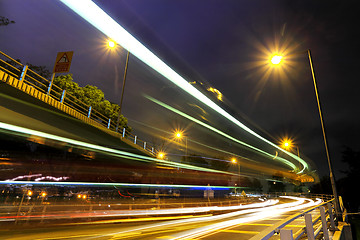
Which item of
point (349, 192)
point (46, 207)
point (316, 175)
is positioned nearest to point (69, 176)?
point (46, 207)

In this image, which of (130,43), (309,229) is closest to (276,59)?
(130,43)

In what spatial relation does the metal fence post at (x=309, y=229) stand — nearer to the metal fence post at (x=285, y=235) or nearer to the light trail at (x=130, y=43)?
the metal fence post at (x=285, y=235)

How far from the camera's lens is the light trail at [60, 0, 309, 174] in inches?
259

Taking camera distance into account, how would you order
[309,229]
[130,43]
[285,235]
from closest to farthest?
[285,235]
[309,229]
[130,43]

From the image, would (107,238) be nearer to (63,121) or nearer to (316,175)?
(63,121)

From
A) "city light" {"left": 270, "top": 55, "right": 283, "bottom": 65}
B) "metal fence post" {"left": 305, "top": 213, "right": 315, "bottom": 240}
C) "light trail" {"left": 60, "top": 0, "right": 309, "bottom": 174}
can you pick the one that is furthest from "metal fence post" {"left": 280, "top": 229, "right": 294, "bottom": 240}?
"city light" {"left": 270, "top": 55, "right": 283, "bottom": 65}

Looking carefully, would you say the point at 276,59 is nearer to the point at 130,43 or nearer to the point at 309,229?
the point at 130,43

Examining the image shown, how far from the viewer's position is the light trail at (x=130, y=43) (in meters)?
6.57

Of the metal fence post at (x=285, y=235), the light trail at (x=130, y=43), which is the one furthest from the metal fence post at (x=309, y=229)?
the light trail at (x=130, y=43)

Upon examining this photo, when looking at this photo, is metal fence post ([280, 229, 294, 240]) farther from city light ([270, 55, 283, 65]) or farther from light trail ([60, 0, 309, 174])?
city light ([270, 55, 283, 65])

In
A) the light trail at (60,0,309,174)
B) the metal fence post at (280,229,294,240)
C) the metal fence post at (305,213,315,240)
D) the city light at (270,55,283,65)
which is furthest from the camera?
the city light at (270,55,283,65)

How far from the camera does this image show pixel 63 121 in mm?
17625

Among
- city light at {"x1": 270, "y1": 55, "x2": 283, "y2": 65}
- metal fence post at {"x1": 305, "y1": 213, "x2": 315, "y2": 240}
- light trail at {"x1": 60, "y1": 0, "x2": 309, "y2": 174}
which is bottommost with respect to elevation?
metal fence post at {"x1": 305, "y1": 213, "x2": 315, "y2": 240}

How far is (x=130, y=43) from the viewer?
9.52 m
